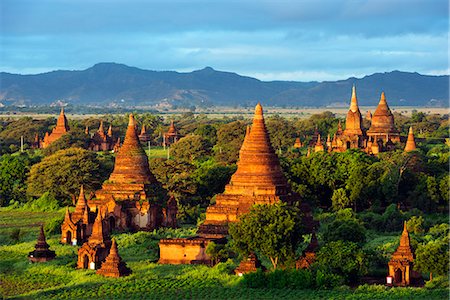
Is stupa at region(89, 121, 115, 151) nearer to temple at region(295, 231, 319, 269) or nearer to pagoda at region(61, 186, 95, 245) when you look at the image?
pagoda at region(61, 186, 95, 245)

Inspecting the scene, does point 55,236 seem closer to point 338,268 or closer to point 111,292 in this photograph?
point 111,292

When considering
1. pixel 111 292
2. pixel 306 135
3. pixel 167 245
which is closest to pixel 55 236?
pixel 167 245

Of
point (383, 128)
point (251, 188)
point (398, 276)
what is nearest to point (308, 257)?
point (398, 276)

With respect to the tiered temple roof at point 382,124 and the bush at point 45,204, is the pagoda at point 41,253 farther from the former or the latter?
the tiered temple roof at point 382,124

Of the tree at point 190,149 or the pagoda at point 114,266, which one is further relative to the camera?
the tree at point 190,149

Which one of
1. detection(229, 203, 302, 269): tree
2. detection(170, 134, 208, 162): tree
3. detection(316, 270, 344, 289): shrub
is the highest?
detection(170, 134, 208, 162): tree

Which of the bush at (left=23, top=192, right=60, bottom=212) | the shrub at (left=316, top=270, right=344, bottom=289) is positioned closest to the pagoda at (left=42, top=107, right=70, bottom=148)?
the bush at (left=23, top=192, right=60, bottom=212)

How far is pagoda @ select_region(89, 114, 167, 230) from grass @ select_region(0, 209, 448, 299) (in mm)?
2653

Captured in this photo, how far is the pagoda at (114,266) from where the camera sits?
33.5 m

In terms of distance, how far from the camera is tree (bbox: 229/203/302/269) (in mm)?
33656

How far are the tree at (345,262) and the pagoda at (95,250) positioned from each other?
7.63m

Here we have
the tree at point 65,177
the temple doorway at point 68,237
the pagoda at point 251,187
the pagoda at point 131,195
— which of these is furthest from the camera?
the tree at point 65,177

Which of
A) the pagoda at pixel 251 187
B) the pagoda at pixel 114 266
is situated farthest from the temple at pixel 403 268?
the pagoda at pixel 114 266

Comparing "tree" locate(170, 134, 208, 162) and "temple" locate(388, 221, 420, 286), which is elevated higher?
"tree" locate(170, 134, 208, 162)
